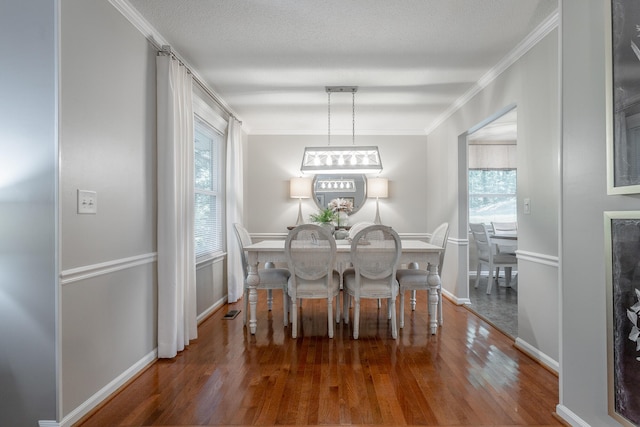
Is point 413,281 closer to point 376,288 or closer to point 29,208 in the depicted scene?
point 376,288

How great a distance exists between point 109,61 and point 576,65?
8.87 ft

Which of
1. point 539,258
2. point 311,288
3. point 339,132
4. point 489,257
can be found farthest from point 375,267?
point 339,132

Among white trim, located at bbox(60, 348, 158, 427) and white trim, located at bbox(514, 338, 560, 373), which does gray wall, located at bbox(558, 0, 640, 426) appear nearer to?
white trim, located at bbox(514, 338, 560, 373)

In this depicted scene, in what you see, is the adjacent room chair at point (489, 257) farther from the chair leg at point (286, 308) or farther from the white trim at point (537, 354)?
the chair leg at point (286, 308)

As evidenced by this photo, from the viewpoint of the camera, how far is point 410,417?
6.40ft

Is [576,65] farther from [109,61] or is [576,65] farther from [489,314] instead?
[489,314]

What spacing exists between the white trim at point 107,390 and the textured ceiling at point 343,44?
2510 millimetres

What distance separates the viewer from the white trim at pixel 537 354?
8.26ft

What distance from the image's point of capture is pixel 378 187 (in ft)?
18.6

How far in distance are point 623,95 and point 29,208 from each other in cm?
285

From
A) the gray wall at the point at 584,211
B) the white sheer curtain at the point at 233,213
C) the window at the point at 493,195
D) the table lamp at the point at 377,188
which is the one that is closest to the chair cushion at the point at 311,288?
the white sheer curtain at the point at 233,213

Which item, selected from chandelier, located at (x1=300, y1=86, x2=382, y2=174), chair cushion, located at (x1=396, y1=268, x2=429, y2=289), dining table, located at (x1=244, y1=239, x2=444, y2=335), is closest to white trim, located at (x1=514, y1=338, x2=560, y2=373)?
dining table, located at (x1=244, y1=239, x2=444, y2=335)

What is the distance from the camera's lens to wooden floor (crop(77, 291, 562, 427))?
1965 mm

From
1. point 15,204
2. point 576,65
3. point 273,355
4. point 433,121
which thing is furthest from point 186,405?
point 433,121
